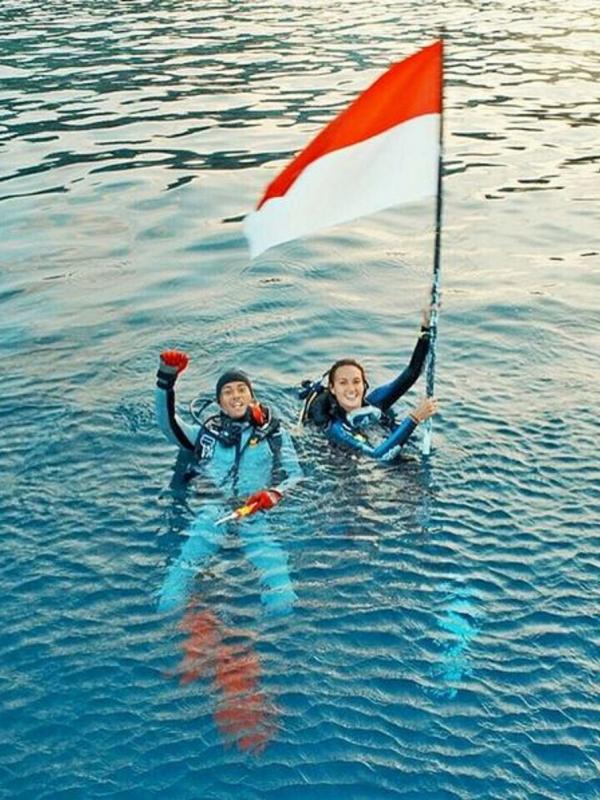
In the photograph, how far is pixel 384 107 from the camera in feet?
32.7

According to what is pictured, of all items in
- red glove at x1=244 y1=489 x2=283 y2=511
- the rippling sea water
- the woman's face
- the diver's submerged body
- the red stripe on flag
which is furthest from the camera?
the woman's face

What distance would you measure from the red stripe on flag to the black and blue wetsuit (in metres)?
2.31

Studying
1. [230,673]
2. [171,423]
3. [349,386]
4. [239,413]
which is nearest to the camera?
[230,673]

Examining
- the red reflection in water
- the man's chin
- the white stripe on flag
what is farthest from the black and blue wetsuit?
the red reflection in water

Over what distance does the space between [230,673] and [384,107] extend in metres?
5.27

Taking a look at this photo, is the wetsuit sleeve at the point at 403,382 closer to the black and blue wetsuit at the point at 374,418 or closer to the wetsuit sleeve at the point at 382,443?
the black and blue wetsuit at the point at 374,418

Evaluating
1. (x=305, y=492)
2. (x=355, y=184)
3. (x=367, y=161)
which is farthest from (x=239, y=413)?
(x=367, y=161)

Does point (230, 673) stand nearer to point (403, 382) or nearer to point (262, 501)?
point (262, 501)

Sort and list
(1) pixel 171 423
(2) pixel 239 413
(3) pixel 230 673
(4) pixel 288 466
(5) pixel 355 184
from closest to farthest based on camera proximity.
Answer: (3) pixel 230 673, (5) pixel 355 184, (4) pixel 288 466, (1) pixel 171 423, (2) pixel 239 413

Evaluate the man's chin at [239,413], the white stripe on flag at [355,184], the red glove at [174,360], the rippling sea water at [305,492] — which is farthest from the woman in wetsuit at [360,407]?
the red glove at [174,360]

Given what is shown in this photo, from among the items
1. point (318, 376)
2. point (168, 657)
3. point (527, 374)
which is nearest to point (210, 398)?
point (318, 376)

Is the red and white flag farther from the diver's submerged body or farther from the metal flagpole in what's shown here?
the diver's submerged body

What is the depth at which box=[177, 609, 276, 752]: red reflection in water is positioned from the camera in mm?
7922

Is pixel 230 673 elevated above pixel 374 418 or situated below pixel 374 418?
below
